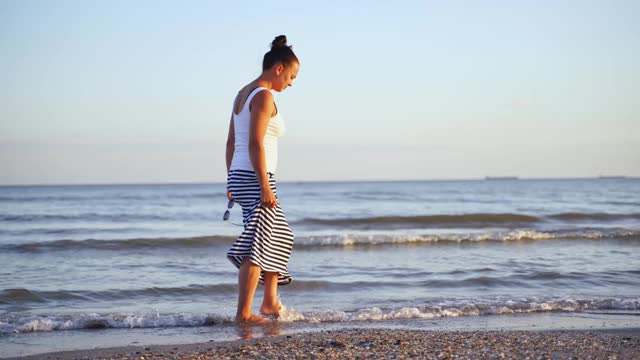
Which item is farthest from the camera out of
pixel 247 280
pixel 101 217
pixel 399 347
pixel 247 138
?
pixel 101 217

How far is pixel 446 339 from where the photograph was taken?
4203 millimetres

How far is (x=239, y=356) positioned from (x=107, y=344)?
49.3 inches

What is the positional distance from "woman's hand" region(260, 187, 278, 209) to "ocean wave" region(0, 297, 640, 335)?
1.13 metres

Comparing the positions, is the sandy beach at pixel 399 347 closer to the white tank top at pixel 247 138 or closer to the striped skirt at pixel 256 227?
the striped skirt at pixel 256 227

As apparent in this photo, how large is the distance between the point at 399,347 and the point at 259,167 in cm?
139

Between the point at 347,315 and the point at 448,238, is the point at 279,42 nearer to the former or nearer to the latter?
the point at 347,315

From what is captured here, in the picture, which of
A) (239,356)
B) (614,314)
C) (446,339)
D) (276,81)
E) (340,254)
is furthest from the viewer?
(340,254)

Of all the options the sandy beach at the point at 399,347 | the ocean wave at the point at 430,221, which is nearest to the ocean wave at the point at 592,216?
the ocean wave at the point at 430,221

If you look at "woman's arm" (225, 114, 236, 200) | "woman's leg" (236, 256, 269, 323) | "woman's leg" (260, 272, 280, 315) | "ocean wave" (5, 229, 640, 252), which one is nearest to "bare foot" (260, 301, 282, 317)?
"woman's leg" (260, 272, 280, 315)

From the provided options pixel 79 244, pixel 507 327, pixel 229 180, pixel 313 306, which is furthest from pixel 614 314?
pixel 79 244

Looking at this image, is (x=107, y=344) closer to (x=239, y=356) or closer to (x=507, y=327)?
(x=239, y=356)

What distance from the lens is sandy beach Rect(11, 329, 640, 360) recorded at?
3719mm

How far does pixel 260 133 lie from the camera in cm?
433

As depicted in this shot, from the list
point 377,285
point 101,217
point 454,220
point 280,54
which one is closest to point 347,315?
point 377,285
